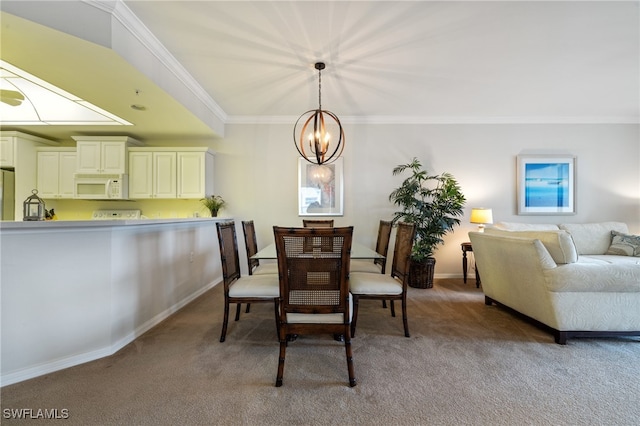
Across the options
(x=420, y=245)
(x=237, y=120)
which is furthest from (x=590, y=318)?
(x=237, y=120)

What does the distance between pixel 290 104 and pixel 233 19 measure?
5.31ft

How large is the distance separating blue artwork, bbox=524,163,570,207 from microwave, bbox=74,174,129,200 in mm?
6226

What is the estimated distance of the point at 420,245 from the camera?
349 cm

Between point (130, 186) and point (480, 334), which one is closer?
point (480, 334)

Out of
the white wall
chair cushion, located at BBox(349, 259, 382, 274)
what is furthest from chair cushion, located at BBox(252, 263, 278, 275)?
the white wall

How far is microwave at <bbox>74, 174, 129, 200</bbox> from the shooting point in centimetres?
373

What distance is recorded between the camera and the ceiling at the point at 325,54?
72.7 inches

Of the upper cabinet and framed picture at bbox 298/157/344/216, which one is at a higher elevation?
→ the upper cabinet

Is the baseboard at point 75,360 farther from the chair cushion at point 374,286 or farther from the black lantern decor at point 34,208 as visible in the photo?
the chair cushion at point 374,286

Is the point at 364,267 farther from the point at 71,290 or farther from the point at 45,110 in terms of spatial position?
the point at 45,110

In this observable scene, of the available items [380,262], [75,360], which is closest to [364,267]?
[380,262]

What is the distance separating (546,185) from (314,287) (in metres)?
4.48

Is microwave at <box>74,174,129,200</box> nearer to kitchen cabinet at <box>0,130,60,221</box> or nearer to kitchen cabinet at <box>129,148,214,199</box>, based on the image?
kitchen cabinet at <box>129,148,214,199</box>

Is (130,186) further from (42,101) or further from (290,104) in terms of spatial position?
(290,104)
